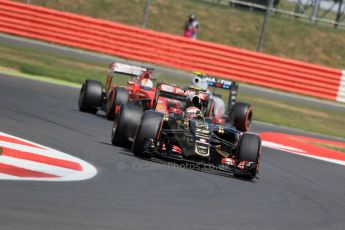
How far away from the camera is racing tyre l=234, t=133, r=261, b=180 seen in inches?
472

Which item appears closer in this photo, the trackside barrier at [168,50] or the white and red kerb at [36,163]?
the white and red kerb at [36,163]

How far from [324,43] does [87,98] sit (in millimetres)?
23233

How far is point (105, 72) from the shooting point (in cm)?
2717

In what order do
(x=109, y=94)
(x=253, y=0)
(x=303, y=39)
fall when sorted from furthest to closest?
1. (x=253, y=0)
2. (x=303, y=39)
3. (x=109, y=94)

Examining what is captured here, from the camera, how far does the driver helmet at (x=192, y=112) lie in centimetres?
1304

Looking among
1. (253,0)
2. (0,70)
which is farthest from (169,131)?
(253,0)

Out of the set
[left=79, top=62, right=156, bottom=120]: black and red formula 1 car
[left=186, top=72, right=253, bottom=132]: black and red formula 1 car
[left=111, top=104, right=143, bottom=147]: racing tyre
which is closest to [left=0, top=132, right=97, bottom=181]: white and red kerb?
[left=111, top=104, right=143, bottom=147]: racing tyre

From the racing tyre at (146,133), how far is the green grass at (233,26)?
24893mm

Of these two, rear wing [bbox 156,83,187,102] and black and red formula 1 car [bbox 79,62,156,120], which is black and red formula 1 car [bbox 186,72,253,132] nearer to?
black and red formula 1 car [bbox 79,62,156,120]

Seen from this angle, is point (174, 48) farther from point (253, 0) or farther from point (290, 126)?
point (253, 0)

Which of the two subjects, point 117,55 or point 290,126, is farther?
point 117,55

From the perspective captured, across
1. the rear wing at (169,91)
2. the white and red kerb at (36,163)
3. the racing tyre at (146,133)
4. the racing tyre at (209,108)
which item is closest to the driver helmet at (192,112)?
the racing tyre at (146,133)

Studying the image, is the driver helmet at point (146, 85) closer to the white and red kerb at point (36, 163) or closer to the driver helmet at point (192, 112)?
the driver helmet at point (192, 112)

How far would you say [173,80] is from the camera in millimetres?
27266
